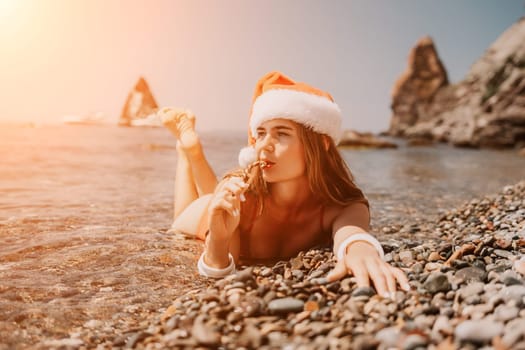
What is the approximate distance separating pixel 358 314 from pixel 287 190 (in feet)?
6.37

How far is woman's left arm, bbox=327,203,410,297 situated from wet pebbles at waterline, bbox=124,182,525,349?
0.08m

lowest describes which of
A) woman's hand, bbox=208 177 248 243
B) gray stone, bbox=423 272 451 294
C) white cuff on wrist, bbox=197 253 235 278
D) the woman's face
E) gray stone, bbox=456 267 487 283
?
white cuff on wrist, bbox=197 253 235 278

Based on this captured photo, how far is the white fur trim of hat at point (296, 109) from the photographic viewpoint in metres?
4.07

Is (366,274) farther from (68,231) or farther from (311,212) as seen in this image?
(68,231)

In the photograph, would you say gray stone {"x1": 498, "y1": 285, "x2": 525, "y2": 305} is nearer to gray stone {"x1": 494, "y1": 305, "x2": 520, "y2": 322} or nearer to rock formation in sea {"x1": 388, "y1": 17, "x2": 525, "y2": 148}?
gray stone {"x1": 494, "y1": 305, "x2": 520, "y2": 322}

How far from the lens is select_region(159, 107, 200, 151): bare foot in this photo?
6367 millimetres

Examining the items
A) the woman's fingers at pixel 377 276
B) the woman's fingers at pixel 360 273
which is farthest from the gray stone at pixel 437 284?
the woman's fingers at pixel 360 273

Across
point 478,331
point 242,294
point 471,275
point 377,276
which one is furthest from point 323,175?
point 478,331

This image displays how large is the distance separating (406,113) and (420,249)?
296ft

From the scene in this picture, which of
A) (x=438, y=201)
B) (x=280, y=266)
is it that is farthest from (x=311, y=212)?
(x=438, y=201)

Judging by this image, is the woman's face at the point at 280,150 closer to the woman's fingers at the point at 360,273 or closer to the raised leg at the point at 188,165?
the woman's fingers at the point at 360,273

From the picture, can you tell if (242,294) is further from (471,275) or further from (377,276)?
(471,275)

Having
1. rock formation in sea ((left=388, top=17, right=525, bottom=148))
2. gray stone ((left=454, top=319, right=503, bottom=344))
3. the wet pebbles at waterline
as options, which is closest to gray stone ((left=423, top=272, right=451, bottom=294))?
the wet pebbles at waterline

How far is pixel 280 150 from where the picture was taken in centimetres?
403
